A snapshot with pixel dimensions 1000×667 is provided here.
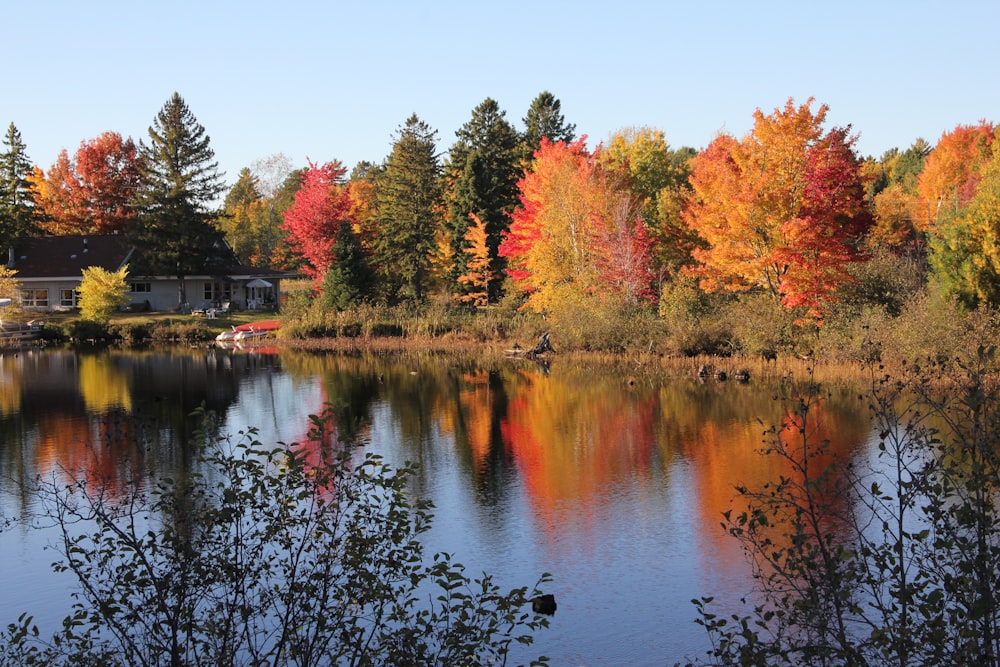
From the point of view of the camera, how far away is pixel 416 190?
2223 inches

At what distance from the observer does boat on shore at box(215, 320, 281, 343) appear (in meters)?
51.9

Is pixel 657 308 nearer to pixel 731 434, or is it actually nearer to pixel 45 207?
pixel 731 434

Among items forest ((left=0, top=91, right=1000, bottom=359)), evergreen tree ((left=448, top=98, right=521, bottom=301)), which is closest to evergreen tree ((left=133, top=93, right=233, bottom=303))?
forest ((left=0, top=91, right=1000, bottom=359))

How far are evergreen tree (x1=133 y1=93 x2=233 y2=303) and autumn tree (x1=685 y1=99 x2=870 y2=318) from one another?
3736 centimetres

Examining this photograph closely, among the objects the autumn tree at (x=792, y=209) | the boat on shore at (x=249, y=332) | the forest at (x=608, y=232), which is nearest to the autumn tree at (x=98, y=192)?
the forest at (x=608, y=232)

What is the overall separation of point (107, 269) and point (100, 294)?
6.78 m

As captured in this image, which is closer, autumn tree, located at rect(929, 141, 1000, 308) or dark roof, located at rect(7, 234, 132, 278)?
autumn tree, located at rect(929, 141, 1000, 308)

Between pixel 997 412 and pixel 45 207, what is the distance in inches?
3016

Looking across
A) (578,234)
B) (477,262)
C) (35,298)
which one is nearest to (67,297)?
(35,298)

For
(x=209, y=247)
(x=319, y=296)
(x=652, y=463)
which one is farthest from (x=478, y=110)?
(x=652, y=463)

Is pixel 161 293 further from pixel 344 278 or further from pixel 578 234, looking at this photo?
pixel 578 234

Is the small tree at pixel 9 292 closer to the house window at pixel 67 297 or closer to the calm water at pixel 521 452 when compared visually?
the house window at pixel 67 297

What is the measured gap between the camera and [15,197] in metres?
67.4

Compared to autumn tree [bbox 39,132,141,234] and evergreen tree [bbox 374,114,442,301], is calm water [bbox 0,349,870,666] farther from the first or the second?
autumn tree [bbox 39,132,141,234]
